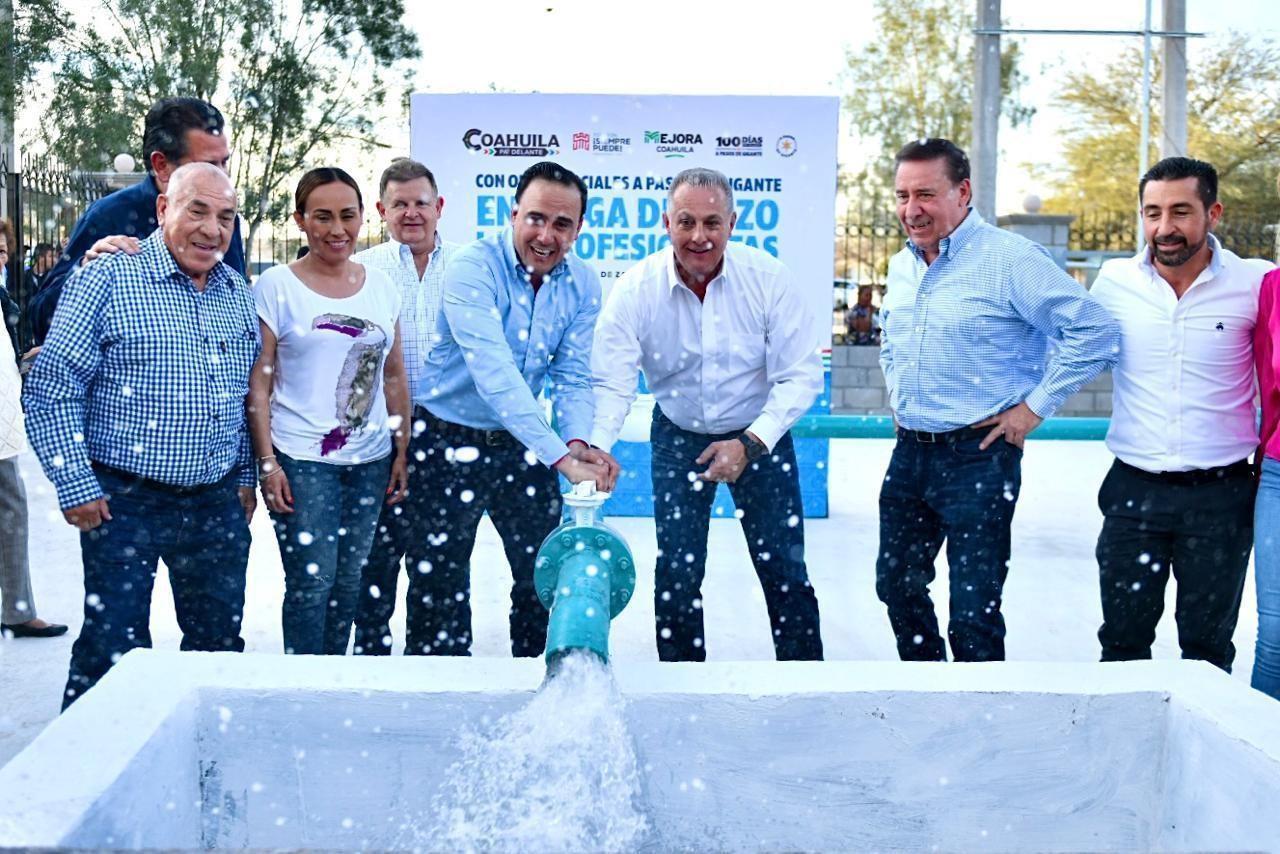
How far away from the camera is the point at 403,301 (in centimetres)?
465

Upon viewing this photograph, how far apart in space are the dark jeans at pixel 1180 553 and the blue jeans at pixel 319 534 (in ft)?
7.38

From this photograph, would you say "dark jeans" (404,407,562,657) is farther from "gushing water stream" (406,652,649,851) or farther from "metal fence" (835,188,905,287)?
"metal fence" (835,188,905,287)

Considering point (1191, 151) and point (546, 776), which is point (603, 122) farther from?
point (1191, 151)

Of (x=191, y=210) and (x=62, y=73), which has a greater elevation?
(x=62, y=73)

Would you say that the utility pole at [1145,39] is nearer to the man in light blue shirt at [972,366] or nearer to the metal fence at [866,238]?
the metal fence at [866,238]

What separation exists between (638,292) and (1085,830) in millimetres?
2220

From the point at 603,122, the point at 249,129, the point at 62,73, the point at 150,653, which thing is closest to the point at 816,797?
the point at 150,653

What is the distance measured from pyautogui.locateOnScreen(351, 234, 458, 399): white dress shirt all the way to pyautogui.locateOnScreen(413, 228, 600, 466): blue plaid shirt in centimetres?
29

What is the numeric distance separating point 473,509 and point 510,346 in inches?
22.0

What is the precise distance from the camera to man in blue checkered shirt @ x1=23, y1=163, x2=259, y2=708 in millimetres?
3191

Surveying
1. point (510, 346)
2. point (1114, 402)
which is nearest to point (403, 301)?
point (510, 346)

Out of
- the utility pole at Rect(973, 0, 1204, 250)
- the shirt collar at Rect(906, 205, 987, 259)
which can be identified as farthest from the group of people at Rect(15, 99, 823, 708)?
the utility pole at Rect(973, 0, 1204, 250)

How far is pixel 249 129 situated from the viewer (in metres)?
24.2

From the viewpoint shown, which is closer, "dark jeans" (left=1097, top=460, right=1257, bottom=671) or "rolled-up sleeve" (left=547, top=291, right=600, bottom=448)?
"dark jeans" (left=1097, top=460, right=1257, bottom=671)
